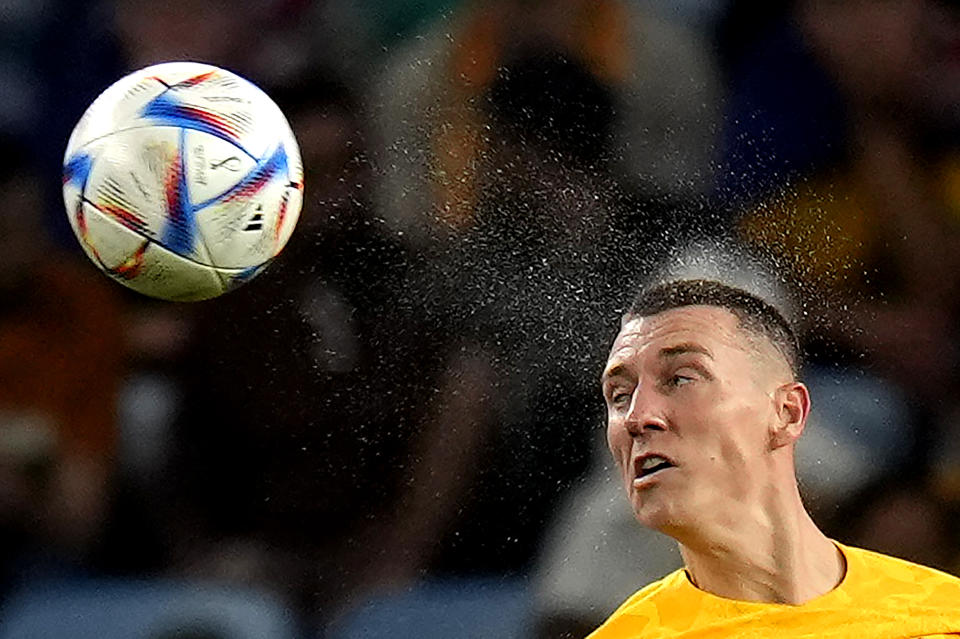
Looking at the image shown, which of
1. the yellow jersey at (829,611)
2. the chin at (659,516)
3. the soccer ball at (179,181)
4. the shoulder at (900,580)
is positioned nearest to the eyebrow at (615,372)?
the chin at (659,516)

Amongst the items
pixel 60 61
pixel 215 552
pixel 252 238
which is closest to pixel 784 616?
pixel 252 238

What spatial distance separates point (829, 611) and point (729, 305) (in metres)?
0.60

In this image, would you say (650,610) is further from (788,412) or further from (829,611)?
(788,412)

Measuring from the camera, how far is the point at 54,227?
4582 mm

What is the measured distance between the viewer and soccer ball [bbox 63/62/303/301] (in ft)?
9.81

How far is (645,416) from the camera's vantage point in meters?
3.10

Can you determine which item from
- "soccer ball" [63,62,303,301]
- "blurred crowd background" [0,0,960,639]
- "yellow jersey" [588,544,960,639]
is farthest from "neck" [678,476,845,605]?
"blurred crowd background" [0,0,960,639]

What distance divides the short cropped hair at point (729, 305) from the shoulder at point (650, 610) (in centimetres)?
49

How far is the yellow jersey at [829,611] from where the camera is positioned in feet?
9.84

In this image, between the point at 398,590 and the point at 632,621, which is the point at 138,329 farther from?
the point at 632,621

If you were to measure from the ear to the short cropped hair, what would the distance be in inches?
2.7

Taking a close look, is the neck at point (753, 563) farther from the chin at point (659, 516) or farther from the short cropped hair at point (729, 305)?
the short cropped hair at point (729, 305)

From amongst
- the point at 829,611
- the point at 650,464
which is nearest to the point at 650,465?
the point at 650,464

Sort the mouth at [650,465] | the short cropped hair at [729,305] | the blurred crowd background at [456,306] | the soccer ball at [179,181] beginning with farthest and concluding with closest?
the blurred crowd background at [456,306] < the short cropped hair at [729,305] < the mouth at [650,465] < the soccer ball at [179,181]
